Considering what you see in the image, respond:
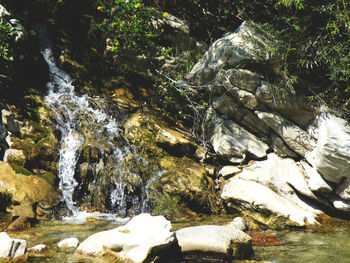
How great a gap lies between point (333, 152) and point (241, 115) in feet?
7.74

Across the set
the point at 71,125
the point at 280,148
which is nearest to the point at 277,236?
the point at 280,148

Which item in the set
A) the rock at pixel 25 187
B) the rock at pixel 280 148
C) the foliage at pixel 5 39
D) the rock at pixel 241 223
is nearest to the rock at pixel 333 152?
the rock at pixel 280 148

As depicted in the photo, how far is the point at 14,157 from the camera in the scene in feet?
20.7

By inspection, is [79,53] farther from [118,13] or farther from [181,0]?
[181,0]

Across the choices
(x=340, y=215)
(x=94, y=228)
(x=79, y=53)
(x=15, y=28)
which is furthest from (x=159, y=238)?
(x=79, y=53)

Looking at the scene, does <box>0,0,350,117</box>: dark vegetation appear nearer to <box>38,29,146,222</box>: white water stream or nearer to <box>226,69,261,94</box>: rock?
<box>226,69,261,94</box>: rock

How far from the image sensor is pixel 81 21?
10984 mm

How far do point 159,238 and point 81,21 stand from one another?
9634 mm

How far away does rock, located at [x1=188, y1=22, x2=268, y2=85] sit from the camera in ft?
23.6

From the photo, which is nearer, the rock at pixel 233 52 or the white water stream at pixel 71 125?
the white water stream at pixel 71 125

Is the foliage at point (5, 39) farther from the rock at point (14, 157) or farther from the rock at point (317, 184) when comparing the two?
the rock at point (317, 184)

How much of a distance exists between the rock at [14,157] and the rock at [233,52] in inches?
184

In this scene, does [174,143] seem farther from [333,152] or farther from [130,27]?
[130,27]

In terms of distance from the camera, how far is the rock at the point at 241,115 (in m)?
7.61
